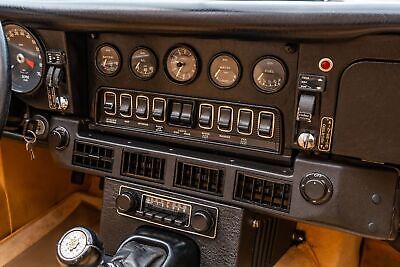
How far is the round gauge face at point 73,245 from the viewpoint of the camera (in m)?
1.22

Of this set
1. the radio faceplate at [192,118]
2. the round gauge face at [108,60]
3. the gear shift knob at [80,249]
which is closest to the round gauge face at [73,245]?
the gear shift knob at [80,249]

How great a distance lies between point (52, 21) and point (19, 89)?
28 cm

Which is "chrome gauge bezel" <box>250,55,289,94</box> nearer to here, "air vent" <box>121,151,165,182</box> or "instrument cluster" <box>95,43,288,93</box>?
"instrument cluster" <box>95,43,288,93</box>

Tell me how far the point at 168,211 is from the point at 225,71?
40 cm

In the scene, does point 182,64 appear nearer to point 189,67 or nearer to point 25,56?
point 189,67

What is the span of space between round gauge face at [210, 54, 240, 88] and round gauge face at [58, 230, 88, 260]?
0.47 meters

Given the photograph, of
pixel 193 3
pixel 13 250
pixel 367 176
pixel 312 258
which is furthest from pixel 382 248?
pixel 13 250

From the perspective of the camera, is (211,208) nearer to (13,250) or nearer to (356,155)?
(356,155)

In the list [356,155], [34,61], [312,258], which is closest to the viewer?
[356,155]

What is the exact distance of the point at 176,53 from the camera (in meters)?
1.39

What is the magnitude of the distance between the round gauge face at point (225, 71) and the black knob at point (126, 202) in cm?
39

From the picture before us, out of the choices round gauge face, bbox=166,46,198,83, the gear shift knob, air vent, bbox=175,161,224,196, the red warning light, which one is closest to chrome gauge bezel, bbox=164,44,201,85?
round gauge face, bbox=166,46,198,83

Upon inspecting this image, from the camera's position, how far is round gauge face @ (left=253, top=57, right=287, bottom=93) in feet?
4.18

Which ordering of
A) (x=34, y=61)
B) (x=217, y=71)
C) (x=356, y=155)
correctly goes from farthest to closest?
(x=34, y=61) < (x=217, y=71) < (x=356, y=155)
